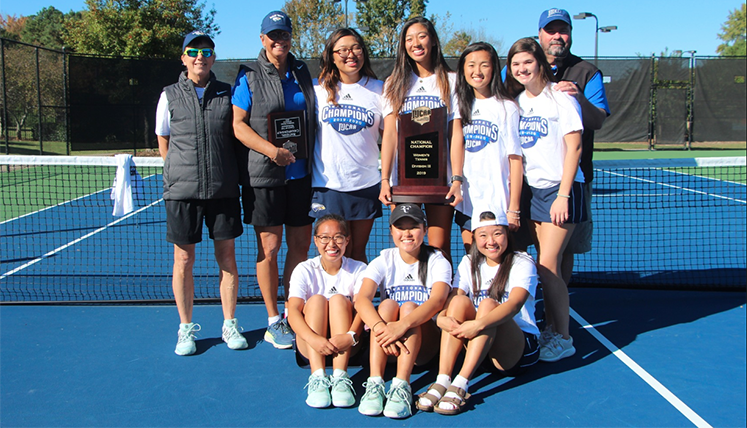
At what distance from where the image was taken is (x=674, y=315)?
414 cm

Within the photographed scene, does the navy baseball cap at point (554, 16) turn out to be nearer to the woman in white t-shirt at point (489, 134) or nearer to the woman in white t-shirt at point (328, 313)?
the woman in white t-shirt at point (489, 134)

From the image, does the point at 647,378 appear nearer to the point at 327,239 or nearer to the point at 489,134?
the point at 489,134

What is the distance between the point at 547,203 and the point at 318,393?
1.65m

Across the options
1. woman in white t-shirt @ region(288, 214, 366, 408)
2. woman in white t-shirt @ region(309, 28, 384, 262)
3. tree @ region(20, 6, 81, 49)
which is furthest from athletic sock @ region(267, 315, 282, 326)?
tree @ region(20, 6, 81, 49)

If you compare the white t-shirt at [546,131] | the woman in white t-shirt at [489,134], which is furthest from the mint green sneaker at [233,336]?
the white t-shirt at [546,131]

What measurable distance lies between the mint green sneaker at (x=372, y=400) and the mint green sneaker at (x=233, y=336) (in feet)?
3.43

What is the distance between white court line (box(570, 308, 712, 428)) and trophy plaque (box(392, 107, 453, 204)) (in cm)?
141

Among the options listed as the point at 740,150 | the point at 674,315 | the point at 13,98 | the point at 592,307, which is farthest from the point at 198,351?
the point at 740,150

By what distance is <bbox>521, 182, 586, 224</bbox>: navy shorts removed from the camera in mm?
3270

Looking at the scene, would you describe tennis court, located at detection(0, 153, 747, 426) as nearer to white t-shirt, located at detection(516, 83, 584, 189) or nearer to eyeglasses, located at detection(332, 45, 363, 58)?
white t-shirt, located at detection(516, 83, 584, 189)

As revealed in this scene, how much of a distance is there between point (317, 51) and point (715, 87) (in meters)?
14.9

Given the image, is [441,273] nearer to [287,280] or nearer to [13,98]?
[287,280]

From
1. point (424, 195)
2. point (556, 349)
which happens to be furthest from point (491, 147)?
point (556, 349)

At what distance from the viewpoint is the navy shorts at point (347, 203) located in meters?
3.38
